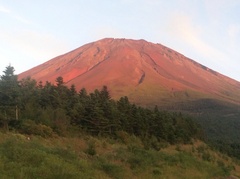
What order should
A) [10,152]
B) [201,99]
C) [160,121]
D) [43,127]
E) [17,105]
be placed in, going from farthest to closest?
[201,99]
[160,121]
[17,105]
[43,127]
[10,152]

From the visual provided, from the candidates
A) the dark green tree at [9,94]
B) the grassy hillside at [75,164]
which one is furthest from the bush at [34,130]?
the dark green tree at [9,94]

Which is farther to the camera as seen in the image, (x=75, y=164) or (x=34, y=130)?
(x=34, y=130)

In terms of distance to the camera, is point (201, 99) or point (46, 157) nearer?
point (46, 157)

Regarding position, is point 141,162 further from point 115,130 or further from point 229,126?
point 229,126

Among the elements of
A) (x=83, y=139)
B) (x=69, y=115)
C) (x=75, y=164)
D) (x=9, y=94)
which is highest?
(x=9, y=94)

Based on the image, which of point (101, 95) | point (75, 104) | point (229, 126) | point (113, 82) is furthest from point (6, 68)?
point (113, 82)

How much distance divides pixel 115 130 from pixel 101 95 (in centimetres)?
794

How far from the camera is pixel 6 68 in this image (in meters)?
29.9

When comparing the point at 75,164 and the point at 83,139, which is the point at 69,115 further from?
the point at 75,164

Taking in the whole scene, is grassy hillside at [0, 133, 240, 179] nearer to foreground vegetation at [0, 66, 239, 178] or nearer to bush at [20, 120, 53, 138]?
foreground vegetation at [0, 66, 239, 178]

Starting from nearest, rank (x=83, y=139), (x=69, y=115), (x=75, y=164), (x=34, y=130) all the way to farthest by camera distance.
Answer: (x=75, y=164) < (x=34, y=130) < (x=83, y=139) < (x=69, y=115)

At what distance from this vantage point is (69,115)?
3089 centimetres

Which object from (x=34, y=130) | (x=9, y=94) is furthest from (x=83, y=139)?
(x=9, y=94)

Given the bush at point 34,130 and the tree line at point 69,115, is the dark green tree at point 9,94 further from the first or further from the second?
the bush at point 34,130
